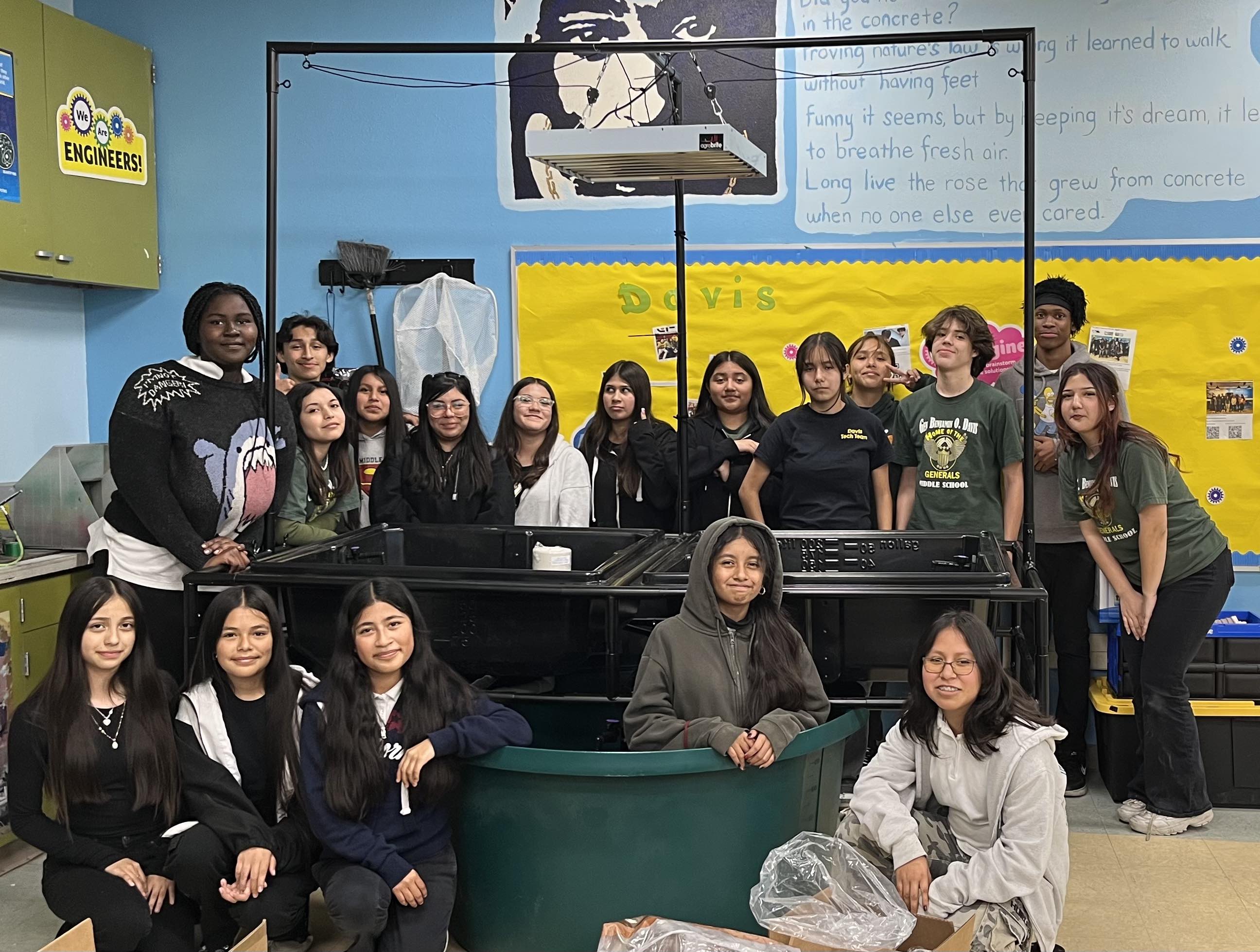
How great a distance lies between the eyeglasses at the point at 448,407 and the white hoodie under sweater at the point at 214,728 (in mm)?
932

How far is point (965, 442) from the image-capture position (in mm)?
3289

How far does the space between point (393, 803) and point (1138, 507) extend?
1.89 metres

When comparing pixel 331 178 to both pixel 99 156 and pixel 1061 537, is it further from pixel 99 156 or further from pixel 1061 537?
pixel 1061 537

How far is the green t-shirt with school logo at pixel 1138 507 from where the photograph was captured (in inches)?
119

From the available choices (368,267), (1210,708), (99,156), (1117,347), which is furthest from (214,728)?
(1117,347)

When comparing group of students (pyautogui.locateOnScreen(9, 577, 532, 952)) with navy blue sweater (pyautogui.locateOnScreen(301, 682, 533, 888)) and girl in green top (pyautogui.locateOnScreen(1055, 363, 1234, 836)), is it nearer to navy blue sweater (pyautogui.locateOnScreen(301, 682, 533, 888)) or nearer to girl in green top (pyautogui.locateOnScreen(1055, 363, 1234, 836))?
navy blue sweater (pyautogui.locateOnScreen(301, 682, 533, 888))

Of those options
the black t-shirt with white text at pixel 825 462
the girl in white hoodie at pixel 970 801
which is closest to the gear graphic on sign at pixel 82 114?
the black t-shirt with white text at pixel 825 462

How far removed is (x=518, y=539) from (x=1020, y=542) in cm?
119

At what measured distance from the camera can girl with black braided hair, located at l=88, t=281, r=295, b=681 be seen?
2.73 metres

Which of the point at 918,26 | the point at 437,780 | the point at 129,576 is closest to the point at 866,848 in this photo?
the point at 437,780

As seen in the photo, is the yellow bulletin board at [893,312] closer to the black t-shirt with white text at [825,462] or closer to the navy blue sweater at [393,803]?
the black t-shirt with white text at [825,462]

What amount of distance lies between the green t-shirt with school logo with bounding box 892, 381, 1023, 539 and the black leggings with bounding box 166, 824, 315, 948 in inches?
71.8

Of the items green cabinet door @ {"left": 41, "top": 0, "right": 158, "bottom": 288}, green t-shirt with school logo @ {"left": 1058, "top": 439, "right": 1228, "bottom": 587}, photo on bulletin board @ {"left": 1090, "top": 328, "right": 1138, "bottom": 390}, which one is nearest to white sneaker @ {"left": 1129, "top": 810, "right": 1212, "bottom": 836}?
green t-shirt with school logo @ {"left": 1058, "top": 439, "right": 1228, "bottom": 587}

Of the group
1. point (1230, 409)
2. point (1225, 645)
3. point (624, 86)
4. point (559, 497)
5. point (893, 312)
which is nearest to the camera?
point (559, 497)
